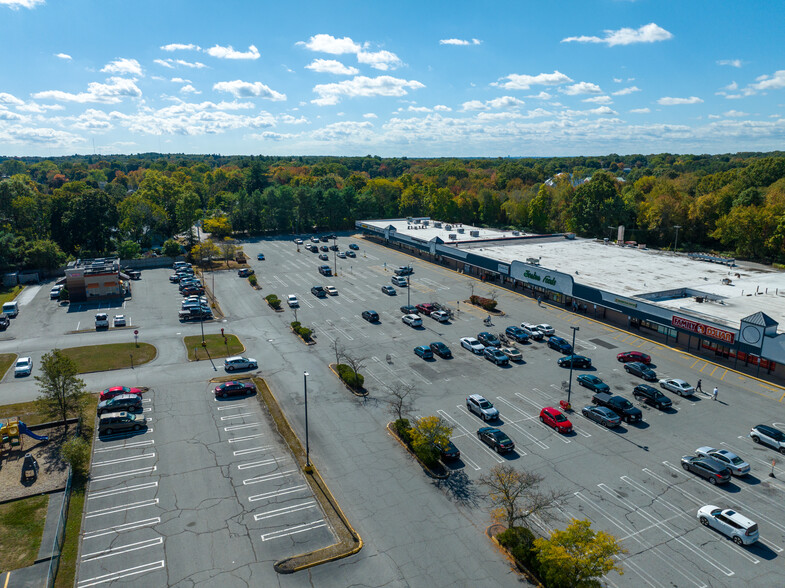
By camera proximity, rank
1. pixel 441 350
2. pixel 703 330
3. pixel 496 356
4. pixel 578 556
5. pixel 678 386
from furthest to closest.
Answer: pixel 441 350
pixel 496 356
pixel 703 330
pixel 678 386
pixel 578 556

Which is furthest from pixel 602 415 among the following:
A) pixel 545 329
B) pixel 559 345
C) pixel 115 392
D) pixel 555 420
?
pixel 115 392

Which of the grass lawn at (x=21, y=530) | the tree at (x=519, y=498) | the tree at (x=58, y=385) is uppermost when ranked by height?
the tree at (x=58, y=385)

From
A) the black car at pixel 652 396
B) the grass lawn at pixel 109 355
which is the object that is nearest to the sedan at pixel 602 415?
the black car at pixel 652 396

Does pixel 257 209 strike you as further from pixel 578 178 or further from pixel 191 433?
pixel 578 178

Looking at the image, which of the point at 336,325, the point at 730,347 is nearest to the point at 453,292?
the point at 336,325

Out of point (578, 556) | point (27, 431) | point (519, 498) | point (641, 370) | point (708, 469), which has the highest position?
point (578, 556)

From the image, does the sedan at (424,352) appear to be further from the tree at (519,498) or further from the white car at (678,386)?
the white car at (678,386)

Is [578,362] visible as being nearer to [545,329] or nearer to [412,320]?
[545,329]
